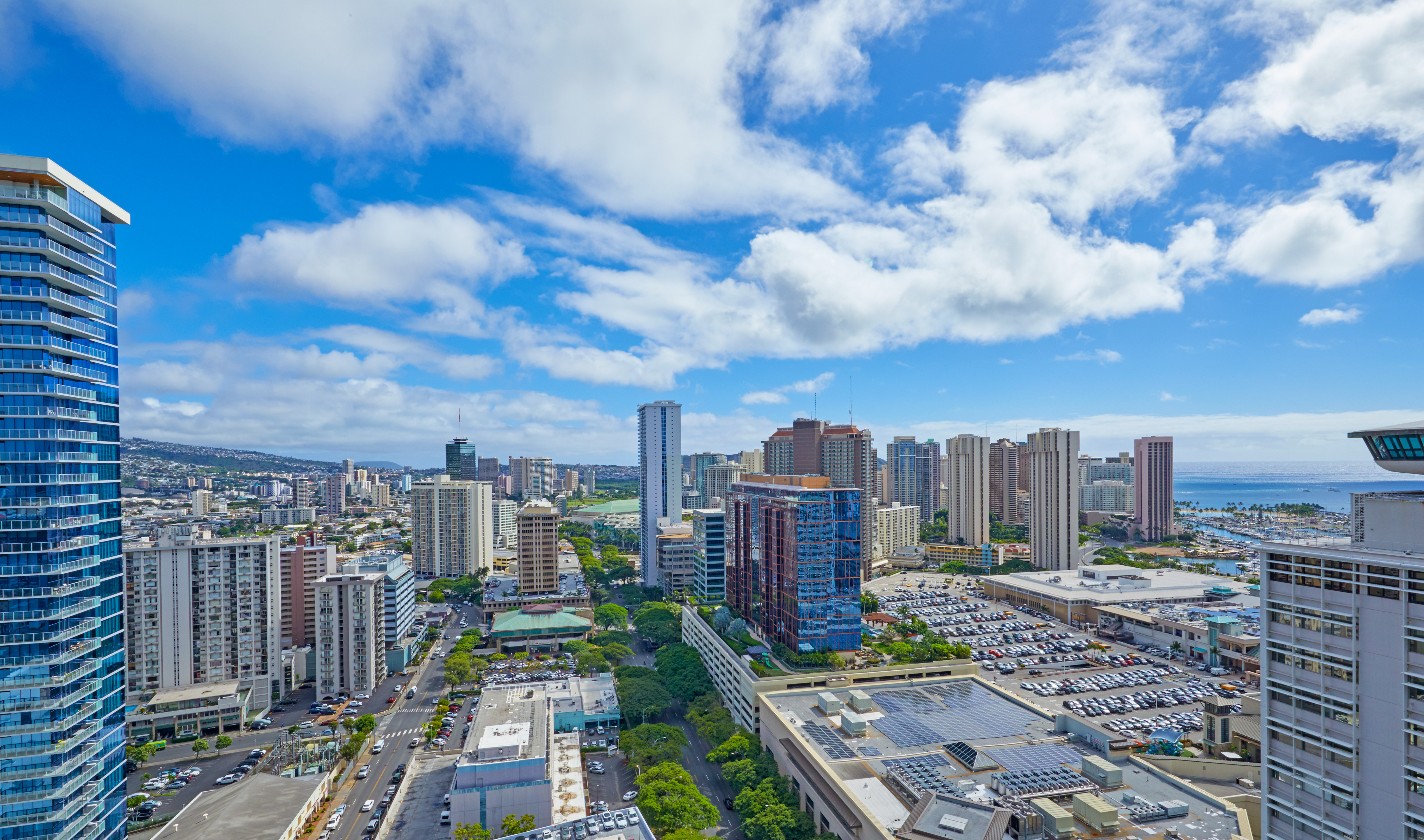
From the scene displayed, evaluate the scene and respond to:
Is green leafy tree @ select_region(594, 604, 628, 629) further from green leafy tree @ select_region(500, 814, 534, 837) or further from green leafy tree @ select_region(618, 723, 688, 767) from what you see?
green leafy tree @ select_region(500, 814, 534, 837)

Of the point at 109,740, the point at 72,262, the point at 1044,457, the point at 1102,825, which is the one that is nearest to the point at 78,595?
the point at 109,740

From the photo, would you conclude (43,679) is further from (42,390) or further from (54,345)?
(54,345)

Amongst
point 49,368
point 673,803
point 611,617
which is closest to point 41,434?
point 49,368

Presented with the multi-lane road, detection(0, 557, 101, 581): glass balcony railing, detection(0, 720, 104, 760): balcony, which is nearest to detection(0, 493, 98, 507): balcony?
detection(0, 557, 101, 581): glass balcony railing

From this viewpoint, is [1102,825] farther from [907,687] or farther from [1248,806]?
[907,687]

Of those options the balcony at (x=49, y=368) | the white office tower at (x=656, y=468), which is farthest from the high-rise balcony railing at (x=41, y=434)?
the white office tower at (x=656, y=468)

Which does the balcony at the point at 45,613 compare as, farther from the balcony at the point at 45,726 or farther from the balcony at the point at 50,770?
the balcony at the point at 50,770
